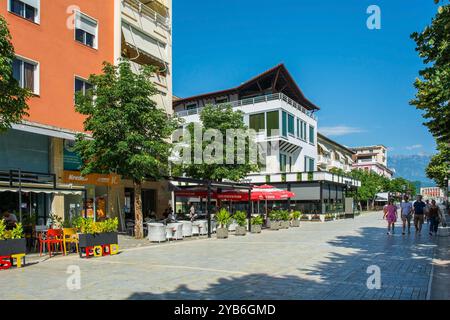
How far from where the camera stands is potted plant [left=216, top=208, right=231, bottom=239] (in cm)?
2052

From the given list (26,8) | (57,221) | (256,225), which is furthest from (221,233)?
(26,8)

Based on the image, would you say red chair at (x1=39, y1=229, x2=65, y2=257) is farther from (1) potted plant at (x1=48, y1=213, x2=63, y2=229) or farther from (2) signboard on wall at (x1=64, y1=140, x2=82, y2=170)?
(2) signboard on wall at (x1=64, y1=140, x2=82, y2=170)

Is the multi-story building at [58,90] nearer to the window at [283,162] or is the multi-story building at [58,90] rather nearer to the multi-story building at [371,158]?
the window at [283,162]

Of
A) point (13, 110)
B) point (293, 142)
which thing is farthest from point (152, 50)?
point (293, 142)

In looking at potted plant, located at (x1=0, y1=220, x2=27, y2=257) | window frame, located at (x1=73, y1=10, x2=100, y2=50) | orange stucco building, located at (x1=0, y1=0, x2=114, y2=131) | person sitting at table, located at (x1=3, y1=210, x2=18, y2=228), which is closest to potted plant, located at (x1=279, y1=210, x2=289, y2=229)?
orange stucco building, located at (x1=0, y1=0, x2=114, y2=131)

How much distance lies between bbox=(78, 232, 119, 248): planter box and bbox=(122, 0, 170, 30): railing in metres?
16.6

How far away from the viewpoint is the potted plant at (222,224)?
20516mm

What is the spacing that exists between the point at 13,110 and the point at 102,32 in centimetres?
1280

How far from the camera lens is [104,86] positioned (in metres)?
18.6

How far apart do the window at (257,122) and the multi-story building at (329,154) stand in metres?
18.6

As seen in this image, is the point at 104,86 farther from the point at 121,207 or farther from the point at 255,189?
the point at 255,189

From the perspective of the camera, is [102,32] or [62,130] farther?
[102,32]

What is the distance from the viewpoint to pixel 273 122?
43.9 m
